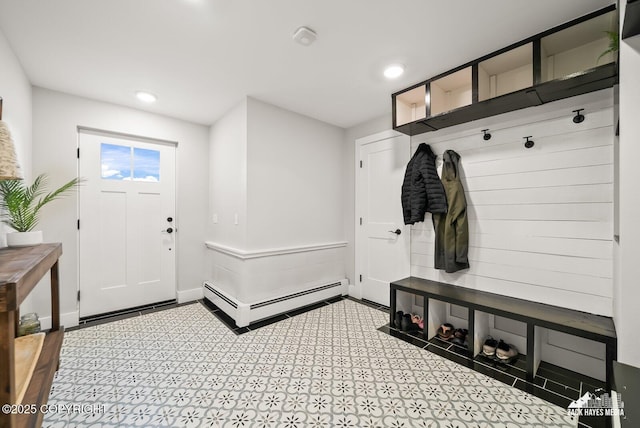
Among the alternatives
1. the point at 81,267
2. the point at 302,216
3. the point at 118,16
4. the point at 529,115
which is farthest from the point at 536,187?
the point at 81,267

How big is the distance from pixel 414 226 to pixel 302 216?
4.33 feet

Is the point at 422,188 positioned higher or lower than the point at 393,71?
lower

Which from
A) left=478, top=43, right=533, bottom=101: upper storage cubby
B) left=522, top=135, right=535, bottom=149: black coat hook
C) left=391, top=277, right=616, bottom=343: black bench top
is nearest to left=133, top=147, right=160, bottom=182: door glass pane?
left=391, top=277, right=616, bottom=343: black bench top

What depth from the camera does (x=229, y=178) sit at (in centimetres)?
312

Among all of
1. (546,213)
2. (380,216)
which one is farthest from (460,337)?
(380,216)

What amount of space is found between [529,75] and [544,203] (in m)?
0.98

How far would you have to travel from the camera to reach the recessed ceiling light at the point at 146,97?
2.71 m

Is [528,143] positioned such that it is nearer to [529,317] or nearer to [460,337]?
[529,317]

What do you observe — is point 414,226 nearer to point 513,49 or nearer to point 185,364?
point 513,49

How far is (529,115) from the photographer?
6.99ft

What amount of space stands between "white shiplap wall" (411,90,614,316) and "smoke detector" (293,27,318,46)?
5.20ft

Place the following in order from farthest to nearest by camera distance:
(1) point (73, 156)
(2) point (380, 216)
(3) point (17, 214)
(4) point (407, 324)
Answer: (2) point (380, 216)
(1) point (73, 156)
(4) point (407, 324)
(3) point (17, 214)

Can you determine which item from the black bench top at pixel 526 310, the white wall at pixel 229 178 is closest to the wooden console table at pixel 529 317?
the black bench top at pixel 526 310

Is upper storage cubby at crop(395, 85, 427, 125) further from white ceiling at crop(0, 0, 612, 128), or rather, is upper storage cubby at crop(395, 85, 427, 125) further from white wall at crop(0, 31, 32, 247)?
white wall at crop(0, 31, 32, 247)
